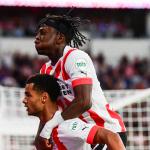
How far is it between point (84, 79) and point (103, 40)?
17024 mm

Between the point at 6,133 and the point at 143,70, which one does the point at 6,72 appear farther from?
the point at 6,133

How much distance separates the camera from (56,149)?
587 cm

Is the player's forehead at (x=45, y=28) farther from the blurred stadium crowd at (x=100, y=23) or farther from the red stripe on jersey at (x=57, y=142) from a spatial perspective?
the blurred stadium crowd at (x=100, y=23)

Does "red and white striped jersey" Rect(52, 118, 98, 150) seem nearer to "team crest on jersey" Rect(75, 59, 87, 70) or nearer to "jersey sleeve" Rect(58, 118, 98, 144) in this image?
"jersey sleeve" Rect(58, 118, 98, 144)

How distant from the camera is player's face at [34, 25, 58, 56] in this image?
630cm

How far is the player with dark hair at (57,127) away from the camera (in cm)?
567

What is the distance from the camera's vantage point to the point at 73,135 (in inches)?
225

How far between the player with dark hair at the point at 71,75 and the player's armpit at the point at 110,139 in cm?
50

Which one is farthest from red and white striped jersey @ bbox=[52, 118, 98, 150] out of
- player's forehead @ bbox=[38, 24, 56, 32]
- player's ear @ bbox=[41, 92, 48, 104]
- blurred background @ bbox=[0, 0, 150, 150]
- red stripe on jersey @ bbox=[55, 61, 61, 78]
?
blurred background @ bbox=[0, 0, 150, 150]

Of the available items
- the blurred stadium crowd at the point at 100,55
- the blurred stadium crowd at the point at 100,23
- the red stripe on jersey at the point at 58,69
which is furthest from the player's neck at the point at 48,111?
the blurred stadium crowd at the point at 100,23

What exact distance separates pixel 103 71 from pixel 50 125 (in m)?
13.3

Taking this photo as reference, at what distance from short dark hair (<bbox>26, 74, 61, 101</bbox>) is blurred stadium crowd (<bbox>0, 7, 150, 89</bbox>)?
346 inches

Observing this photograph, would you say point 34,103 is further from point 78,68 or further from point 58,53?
point 58,53

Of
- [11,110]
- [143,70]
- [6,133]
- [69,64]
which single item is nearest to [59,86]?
[69,64]
